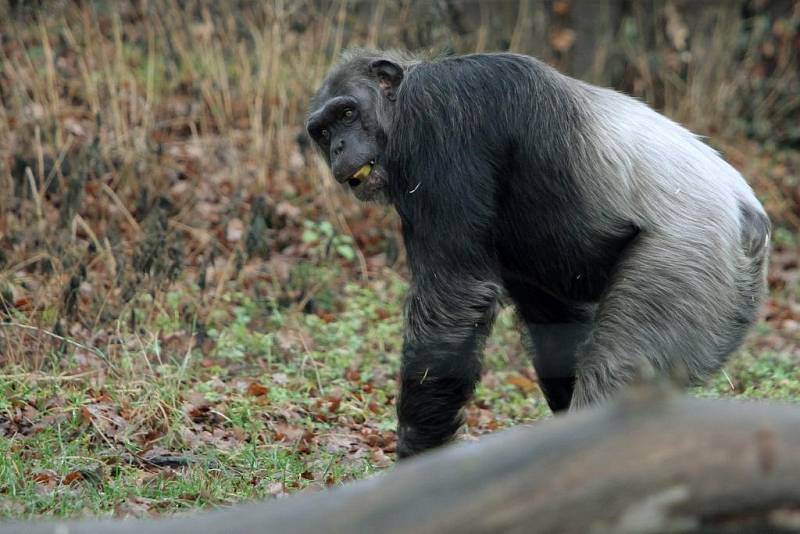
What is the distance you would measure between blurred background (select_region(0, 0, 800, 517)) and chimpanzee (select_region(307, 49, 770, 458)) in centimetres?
93

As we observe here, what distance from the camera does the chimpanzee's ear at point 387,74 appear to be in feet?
17.4

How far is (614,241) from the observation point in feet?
15.5

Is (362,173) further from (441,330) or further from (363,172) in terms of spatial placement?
(441,330)

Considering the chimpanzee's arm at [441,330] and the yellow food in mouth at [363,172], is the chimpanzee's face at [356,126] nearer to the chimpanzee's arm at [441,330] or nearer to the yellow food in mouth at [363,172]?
the yellow food in mouth at [363,172]

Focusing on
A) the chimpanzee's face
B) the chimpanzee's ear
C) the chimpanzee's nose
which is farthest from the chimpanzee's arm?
the chimpanzee's ear

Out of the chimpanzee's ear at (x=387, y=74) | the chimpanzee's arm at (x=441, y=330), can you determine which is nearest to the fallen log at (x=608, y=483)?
the chimpanzee's arm at (x=441, y=330)

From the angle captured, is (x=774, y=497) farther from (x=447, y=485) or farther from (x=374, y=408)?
(x=374, y=408)

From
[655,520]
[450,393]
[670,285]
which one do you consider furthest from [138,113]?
[655,520]

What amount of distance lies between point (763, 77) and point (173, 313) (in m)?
7.80

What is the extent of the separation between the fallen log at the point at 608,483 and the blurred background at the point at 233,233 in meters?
2.21

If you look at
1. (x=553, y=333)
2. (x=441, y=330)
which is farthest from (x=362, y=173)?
(x=553, y=333)

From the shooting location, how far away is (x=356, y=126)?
5.18 m

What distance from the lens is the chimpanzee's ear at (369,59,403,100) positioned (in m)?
5.29

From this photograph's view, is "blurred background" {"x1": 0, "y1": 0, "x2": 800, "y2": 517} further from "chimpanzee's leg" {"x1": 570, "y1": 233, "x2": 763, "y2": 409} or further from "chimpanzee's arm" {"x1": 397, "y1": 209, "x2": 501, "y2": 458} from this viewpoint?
"chimpanzee's leg" {"x1": 570, "y1": 233, "x2": 763, "y2": 409}
